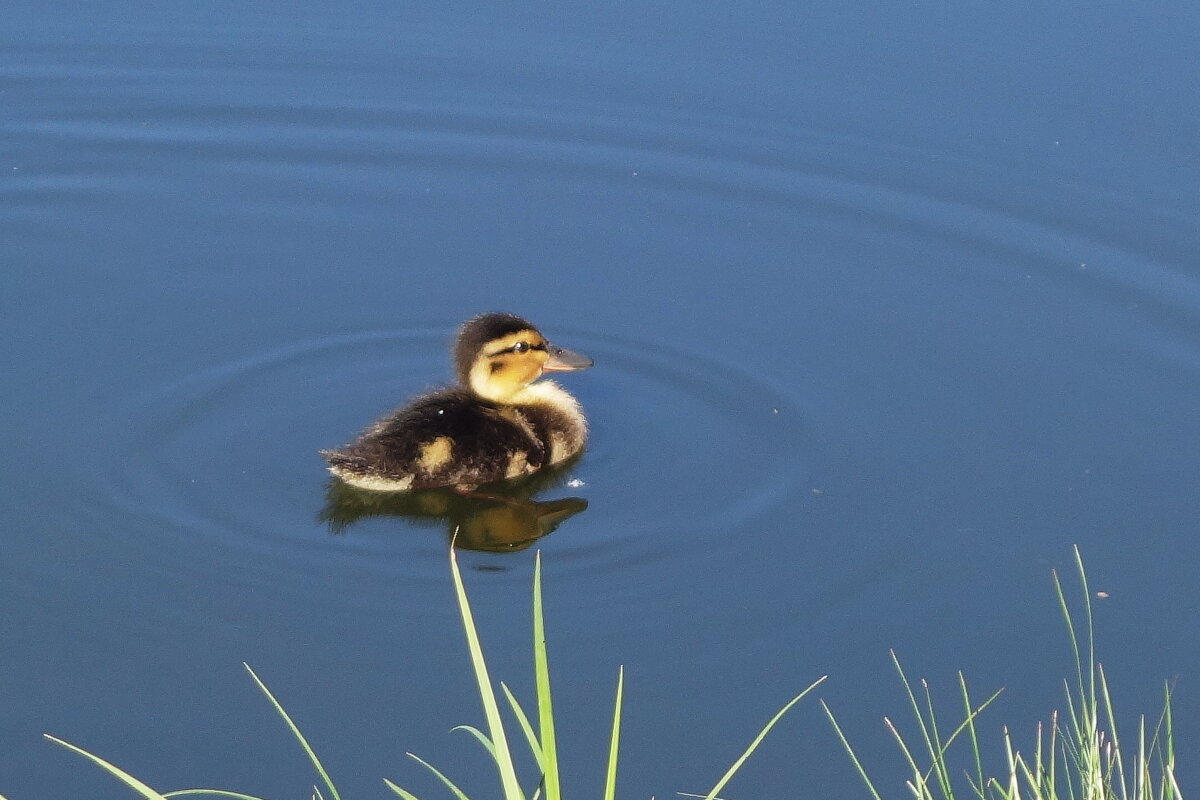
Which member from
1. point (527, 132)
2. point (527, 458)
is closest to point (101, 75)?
point (527, 132)

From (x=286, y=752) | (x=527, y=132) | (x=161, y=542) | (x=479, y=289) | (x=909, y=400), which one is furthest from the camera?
(x=527, y=132)

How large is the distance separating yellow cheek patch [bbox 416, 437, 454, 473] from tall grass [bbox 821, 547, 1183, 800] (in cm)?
160

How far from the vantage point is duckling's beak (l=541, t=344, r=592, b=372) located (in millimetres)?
5406

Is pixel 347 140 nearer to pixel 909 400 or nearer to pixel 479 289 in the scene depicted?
pixel 479 289

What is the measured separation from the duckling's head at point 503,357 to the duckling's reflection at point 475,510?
0.38 m

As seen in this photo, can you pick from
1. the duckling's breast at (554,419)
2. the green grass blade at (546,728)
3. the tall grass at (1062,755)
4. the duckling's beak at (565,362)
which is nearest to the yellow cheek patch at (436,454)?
the duckling's breast at (554,419)

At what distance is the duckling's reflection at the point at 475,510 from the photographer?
4.75 m

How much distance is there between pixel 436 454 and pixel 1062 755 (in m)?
2.10

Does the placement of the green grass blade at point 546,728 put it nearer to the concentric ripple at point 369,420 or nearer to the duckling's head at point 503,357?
the concentric ripple at point 369,420

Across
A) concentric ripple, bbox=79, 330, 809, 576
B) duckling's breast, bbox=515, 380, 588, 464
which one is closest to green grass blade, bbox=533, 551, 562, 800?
concentric ripple, bbox=79, 330, 809, 576

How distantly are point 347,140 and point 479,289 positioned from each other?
4.90ft

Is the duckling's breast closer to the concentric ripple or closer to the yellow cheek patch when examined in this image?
the concentric ripple

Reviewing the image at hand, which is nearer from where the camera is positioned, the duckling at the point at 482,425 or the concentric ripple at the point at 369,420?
the concentric ripple at the point at 369,420

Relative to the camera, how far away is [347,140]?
729 cm
